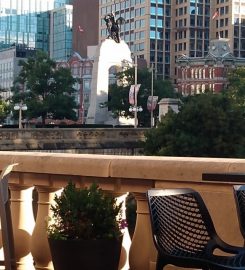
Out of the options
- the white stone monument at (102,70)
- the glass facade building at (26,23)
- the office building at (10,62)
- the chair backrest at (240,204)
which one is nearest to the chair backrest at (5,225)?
the chair backrest at (240,204)

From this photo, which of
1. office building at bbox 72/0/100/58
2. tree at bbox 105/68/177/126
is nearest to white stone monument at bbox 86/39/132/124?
tree at bbox 105/68/177/126

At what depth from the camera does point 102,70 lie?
6669 cm

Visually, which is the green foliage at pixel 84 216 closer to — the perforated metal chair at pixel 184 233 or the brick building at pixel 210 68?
the perforated metal chair at pixel 184 233

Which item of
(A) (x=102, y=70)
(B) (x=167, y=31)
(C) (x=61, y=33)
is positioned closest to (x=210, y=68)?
(B) (x=167, y=31)

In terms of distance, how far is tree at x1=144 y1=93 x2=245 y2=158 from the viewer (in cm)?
4319

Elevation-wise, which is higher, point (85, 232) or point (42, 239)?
point (85, 232)

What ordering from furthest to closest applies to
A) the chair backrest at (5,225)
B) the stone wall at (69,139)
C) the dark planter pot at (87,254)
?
the stone wall at (69,139) < the dark planter pot at (87,254) < the chair backrest at (5,225)

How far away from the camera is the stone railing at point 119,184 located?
15.6 ft

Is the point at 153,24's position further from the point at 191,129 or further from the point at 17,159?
the point at 17,159

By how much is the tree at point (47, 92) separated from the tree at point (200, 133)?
31.9 m

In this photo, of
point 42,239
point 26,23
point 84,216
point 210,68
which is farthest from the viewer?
point 26,23

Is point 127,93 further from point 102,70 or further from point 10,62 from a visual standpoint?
point 10,62

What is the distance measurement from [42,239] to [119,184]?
76 centimetres

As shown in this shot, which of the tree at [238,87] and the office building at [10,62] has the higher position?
the office building at [10,62]
